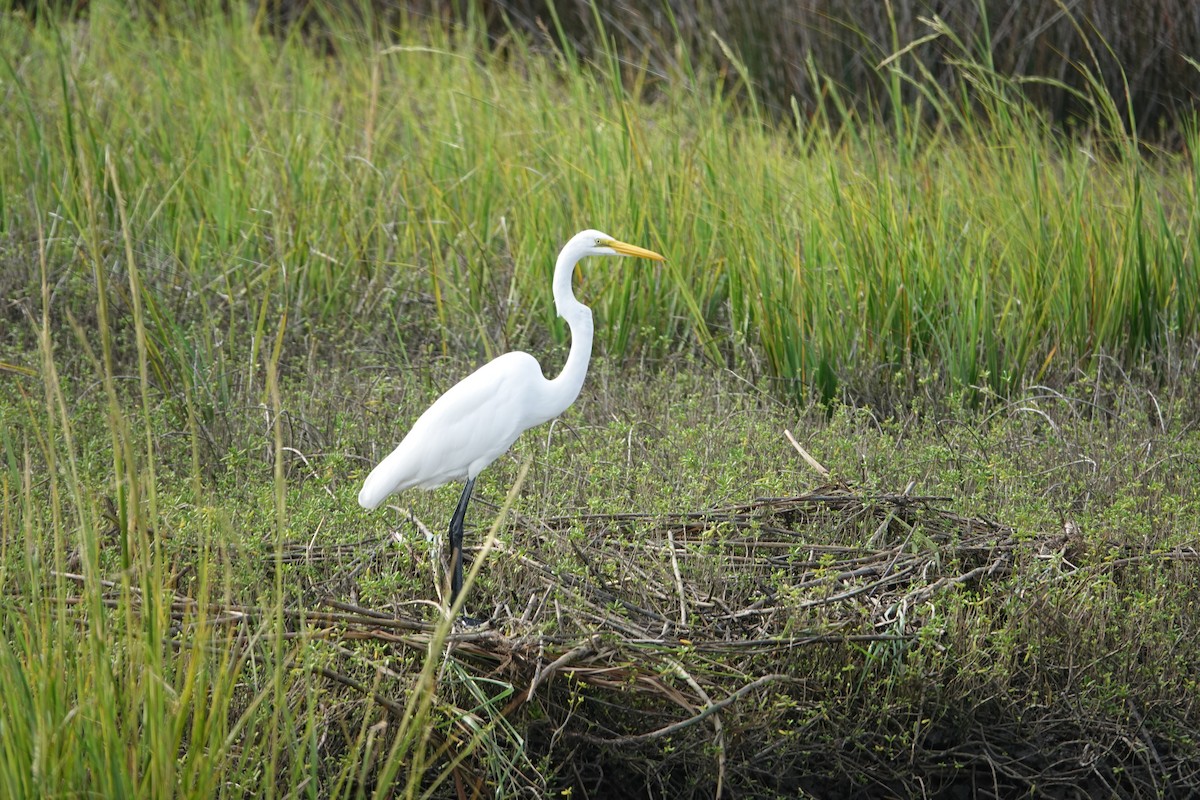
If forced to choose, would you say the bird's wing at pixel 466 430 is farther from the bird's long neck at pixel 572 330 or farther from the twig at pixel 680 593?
the twig at pixel 680 593

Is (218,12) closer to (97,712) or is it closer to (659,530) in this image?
(659,530)

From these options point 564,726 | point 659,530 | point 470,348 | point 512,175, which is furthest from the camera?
point 512,175

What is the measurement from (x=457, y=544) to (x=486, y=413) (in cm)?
29

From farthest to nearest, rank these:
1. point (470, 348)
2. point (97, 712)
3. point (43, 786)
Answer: point (470, 348) < point (97, 712) < point (43, 786)

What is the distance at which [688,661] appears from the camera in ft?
7.85

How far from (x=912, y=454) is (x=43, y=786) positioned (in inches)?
97.9

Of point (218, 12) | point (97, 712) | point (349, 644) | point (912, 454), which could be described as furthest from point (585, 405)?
point (218, 12)

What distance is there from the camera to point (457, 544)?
2793 millimetres

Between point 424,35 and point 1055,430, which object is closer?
point 1055,430

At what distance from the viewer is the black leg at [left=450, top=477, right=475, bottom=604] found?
8.78ft

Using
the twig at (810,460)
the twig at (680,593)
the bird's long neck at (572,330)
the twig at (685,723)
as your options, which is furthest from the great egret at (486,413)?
the twig at (810,460)

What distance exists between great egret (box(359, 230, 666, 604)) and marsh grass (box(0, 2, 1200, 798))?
0.54 feet

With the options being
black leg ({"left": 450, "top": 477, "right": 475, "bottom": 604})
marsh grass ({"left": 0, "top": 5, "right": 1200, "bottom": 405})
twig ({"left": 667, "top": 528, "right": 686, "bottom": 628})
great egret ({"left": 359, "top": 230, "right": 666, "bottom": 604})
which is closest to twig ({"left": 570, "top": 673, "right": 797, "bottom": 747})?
twig ({"left": 667, "top": 528, "right": 686, "bottom": 628})

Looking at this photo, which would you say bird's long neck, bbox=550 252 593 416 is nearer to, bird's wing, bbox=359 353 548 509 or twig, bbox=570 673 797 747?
bird's wing, bbox=359 353 548 509
